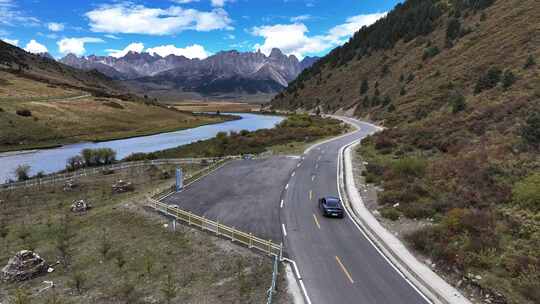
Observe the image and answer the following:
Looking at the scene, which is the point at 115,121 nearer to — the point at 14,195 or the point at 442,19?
the point at 14,195

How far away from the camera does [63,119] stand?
91000mm

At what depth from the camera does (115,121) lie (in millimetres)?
103938

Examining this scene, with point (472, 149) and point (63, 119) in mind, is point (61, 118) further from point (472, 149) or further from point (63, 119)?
point (472, 149)

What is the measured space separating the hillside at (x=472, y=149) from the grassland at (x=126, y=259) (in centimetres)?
953

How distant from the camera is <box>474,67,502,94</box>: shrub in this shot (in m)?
53.0

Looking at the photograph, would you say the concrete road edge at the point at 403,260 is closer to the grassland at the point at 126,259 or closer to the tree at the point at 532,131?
the grassland at the point at 126,259

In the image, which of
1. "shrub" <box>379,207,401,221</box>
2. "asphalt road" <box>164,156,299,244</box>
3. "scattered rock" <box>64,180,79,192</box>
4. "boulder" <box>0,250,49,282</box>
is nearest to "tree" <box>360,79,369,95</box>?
"asphalt road" <box>164,156,299,244</box>

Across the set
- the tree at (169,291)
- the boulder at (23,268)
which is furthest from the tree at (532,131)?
the boulder at (23,268)

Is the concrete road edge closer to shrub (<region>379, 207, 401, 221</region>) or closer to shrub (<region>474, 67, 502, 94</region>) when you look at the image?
shrub (<region>379, 207, 401, 221</region>)

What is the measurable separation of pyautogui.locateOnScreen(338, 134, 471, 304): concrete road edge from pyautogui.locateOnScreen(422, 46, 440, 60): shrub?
284ft

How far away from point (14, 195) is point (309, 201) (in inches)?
1301

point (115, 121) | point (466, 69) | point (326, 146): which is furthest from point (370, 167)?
point (115, 121)

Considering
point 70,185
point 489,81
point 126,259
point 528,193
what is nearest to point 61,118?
point 70,185

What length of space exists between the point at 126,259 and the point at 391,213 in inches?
683
